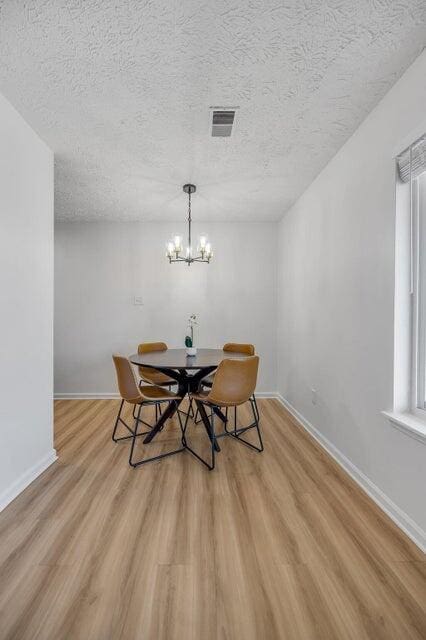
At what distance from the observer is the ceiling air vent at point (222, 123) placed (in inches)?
79.3

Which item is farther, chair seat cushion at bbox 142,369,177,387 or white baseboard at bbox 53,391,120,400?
white baseboard at bbox 53,391,120,400

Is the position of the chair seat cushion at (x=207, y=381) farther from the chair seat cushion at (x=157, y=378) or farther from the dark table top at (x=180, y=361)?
the chair seat cushion at (x=157, y=378)

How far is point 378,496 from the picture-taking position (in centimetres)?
185

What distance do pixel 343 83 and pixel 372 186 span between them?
24.7 inches

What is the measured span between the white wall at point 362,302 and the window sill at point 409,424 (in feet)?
0.17

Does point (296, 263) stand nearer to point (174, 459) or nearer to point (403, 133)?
point (403, 133)

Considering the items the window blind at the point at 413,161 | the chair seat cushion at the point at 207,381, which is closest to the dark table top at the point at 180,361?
the chair seat cushion at the point at 207,381

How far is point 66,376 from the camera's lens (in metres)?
4.34

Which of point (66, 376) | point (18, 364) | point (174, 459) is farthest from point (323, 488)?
point (66, 376)

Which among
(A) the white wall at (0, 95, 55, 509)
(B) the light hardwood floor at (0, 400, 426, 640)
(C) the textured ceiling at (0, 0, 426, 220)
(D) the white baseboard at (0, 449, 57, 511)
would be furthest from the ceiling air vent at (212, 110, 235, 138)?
(D) the white baseboard at (0, 449, 57, 511)

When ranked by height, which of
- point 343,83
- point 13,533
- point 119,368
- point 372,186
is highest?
point 343,83

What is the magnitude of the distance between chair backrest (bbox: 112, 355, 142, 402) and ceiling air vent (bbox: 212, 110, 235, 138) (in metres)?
1.89

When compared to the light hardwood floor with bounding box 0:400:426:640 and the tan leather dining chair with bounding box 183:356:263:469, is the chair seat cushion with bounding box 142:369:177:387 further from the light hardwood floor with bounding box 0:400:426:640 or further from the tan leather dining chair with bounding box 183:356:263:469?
the light hardwood floor with bounding box 0:400:426:640

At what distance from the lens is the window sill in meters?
1.51
